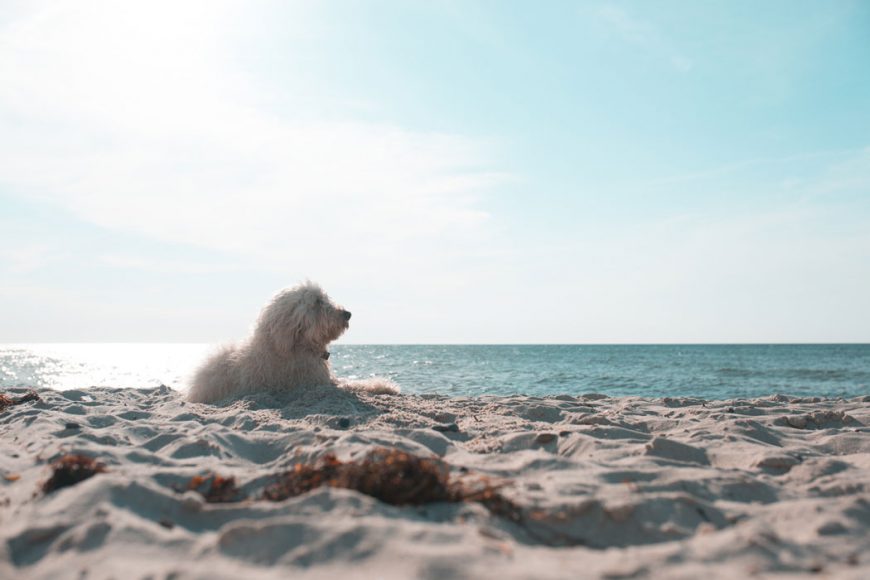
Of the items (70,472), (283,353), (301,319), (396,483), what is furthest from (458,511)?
(283,353)

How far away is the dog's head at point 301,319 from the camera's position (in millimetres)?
7312

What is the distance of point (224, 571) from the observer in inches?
78.6

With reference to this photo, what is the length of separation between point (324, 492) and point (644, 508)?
1.50 metres

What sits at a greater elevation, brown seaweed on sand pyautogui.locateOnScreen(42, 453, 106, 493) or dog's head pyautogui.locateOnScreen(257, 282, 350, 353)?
dog's head pyautogui.locateOnScreen(257, 282, 350, 353)

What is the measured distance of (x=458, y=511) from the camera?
263cm

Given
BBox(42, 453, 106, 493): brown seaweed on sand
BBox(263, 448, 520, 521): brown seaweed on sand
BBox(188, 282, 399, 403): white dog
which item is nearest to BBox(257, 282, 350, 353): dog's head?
BBox(188, 282, 399, 403): white dog

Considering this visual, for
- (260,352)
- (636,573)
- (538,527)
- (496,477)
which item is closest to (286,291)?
(260,352)

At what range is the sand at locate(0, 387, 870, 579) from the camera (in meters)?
2.10

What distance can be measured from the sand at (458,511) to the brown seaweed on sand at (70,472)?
88 millimetres

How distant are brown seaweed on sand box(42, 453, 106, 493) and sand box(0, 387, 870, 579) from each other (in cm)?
9

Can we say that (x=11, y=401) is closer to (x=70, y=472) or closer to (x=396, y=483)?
(x=70, y=472)

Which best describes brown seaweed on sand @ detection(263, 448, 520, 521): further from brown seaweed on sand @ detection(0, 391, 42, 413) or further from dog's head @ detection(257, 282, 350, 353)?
brown seaweed on sand @ detection(0, 391, 42, 413)

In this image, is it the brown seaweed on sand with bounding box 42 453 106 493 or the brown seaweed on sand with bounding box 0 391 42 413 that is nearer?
the brown seaweed on sand with bounding box 42 453 106 493

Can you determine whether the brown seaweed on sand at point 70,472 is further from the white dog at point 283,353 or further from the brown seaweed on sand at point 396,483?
the white dog at point 283,353
